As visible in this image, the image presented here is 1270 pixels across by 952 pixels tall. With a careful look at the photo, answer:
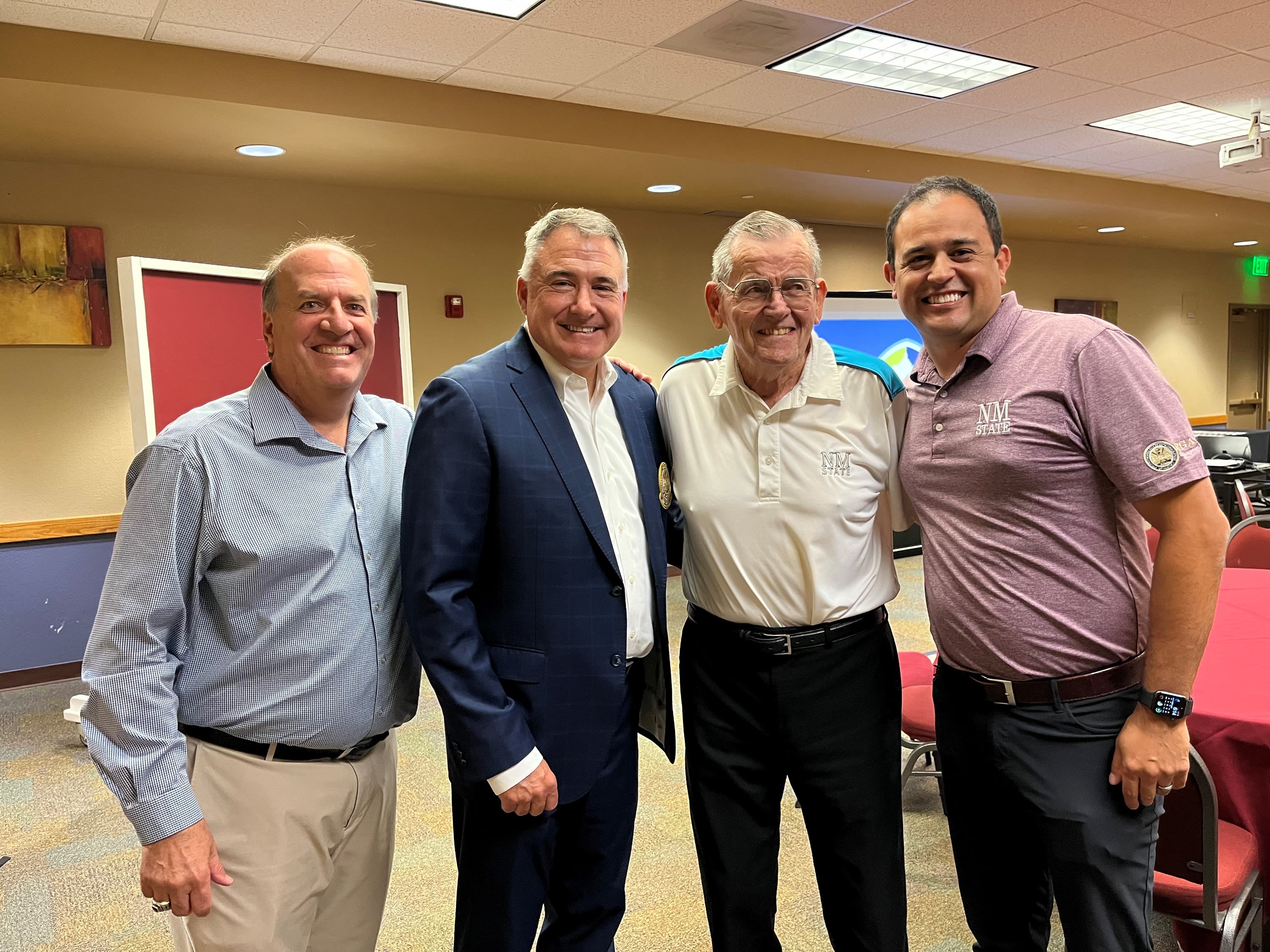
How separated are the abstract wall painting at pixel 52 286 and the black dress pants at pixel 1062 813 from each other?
17.1 feet

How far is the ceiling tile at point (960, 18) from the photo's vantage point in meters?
3.95

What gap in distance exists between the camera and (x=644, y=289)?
7.42m

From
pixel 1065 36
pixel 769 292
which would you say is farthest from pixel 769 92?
pixel 769 292

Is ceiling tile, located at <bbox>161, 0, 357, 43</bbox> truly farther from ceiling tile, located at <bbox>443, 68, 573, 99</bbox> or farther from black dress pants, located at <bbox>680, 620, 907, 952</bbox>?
black dress pants, located at <bbox>680, 620, 907, 952</bbox>

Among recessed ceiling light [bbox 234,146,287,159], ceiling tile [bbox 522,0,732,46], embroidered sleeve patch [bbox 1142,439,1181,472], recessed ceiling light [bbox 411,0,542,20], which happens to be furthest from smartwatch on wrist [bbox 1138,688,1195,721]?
recessed ceiling light [bbox 234,146,287,159]

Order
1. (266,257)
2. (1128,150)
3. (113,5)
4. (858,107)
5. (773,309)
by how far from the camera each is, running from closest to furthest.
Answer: (773,309) < (113,5) < (858,107) < (266,257) < (1128,150)

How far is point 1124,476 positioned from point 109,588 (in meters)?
1.74

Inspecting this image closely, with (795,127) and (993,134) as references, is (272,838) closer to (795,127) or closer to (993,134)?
(795,127)

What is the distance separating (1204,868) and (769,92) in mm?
4359

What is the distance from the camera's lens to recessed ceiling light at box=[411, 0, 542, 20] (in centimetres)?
364

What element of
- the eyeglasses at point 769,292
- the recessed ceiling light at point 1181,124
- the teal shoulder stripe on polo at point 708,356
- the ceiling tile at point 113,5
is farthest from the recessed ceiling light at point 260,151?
the recessed ceiling light at point 1181,124

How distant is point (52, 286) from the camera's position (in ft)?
16.6

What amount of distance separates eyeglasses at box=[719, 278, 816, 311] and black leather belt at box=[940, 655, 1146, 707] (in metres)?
0.85

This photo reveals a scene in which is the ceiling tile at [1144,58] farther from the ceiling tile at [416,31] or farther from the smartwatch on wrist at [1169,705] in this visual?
the smartwatch on wrist at [1169,705]
